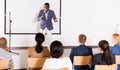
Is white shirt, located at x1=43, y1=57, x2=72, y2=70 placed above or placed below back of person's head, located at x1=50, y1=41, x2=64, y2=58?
below

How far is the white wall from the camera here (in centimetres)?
698

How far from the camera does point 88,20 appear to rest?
719cm

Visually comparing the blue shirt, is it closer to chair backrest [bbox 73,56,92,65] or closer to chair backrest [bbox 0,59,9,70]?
chair backrest [bbox 73,56,92,65]

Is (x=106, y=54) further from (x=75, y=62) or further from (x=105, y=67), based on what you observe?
(x=75, y=62)

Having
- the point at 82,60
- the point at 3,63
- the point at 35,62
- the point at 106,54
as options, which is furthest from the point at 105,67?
the point at 3,63

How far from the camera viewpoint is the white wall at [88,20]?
698cm

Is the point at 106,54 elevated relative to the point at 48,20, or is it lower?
lower

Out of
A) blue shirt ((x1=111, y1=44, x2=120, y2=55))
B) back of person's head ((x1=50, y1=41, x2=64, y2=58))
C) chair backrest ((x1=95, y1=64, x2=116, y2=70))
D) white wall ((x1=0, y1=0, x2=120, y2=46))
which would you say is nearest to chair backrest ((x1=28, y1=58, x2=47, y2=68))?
back of person's head ((x1=50, y1=41, x2=64, y2=58))

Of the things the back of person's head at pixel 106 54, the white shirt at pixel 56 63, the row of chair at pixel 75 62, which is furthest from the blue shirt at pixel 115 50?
the white shirt at pixel 56 63

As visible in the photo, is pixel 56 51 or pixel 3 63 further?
pixel 3 63

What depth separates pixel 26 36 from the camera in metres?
6.62

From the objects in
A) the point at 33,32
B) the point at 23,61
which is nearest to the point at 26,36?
the point at 33,32

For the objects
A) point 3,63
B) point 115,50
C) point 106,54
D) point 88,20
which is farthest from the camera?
point 88,20

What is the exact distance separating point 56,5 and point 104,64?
315cm
